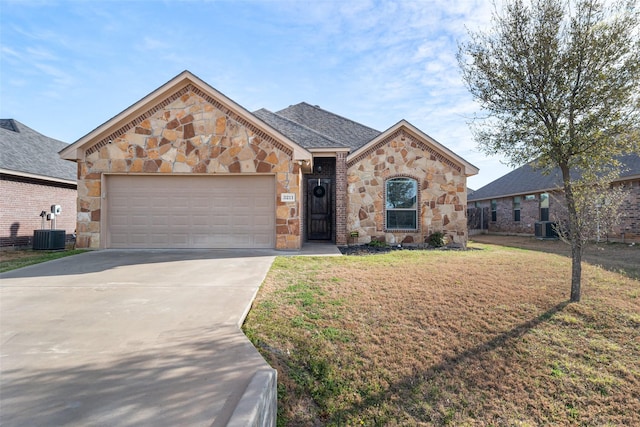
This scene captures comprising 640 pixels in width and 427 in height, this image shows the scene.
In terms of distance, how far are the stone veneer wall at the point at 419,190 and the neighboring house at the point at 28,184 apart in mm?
12414

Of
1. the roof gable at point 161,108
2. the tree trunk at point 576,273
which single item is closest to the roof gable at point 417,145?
the roof gable at point 161,108

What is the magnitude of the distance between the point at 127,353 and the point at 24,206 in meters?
13.3

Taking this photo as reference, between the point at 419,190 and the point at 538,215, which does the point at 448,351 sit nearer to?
the point at 419,190

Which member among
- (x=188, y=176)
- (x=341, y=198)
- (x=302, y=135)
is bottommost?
(x=341, y=198)

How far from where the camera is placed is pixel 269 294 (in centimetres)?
525

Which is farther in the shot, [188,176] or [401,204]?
[401,204]

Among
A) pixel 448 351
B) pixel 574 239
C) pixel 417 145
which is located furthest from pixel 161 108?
pixel 574 239

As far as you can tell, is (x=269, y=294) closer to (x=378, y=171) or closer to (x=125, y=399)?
(x=125, y=399)

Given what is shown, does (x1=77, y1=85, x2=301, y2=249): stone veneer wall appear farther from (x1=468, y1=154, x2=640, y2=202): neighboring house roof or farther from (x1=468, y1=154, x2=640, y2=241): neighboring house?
(x1=468, y1=154, x2=640, y2=202): neighboring house roof

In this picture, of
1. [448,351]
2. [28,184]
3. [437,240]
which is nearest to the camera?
[448,351]

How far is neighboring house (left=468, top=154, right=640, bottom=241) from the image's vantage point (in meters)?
13.8

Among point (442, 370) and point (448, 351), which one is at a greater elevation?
point (448, 351)

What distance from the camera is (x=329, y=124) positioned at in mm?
15781

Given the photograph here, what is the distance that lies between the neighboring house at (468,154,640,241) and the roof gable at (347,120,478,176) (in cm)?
420
